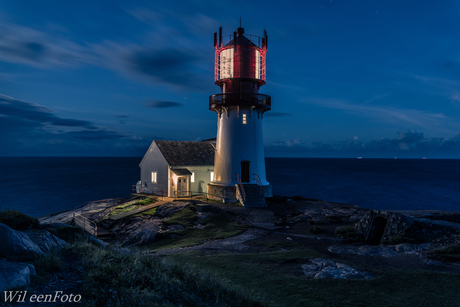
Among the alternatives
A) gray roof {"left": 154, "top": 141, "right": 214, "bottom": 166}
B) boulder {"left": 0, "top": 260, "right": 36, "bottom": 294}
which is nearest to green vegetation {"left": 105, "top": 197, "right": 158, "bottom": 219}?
gray roof {"left": 154, "top": 141, "right": 214, "bottom": 166}

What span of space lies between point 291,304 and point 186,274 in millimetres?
2641

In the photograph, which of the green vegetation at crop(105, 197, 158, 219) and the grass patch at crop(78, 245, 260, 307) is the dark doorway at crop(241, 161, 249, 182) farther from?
the grass patch at crop(78, 245, 260, 307)

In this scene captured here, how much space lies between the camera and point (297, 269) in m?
9.45

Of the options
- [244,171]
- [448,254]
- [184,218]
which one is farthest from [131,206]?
[448,254]

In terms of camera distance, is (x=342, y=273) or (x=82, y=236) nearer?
(x=342, y=273)

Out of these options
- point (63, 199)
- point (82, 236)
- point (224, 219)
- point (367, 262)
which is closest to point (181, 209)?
point (224, 219)

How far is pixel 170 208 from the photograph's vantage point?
23594mm

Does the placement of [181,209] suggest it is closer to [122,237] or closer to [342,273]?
[122,237]

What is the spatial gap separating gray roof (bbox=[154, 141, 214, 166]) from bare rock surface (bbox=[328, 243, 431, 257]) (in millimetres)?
20482

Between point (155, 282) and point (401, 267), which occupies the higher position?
point (155, 282)

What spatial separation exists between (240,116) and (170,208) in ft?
33.8

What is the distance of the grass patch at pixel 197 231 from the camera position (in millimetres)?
16938

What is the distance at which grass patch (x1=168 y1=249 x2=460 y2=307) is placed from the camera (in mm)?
6952

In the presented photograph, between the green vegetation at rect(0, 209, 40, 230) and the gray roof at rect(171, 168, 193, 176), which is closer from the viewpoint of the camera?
the green vegetation at rect(0, 209, 40, 230)
